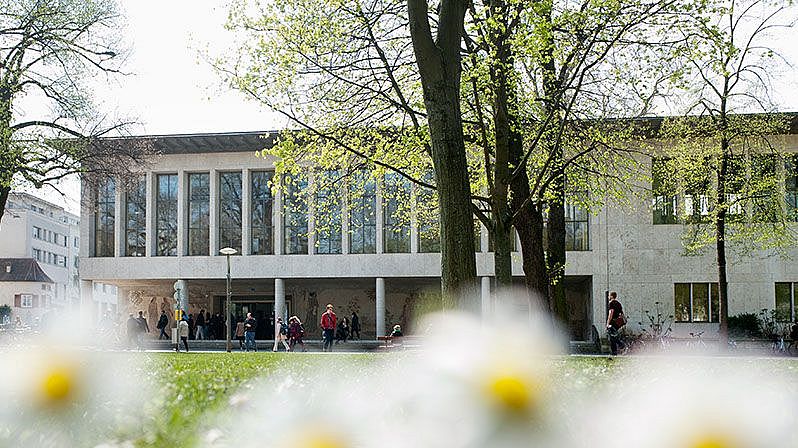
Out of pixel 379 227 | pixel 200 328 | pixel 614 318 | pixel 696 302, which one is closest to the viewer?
pixel 614 318

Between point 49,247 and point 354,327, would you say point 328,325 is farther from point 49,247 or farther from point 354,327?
point 49,247

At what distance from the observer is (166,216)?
53281 millimetres

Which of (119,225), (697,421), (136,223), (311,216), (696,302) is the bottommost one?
(696,302)

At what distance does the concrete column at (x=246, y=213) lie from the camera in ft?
171

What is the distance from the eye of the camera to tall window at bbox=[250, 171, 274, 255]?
52.4m

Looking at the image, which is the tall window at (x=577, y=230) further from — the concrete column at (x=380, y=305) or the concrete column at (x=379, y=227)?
the concrete column at (x=380, y=305)

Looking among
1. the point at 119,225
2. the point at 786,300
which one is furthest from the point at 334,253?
the point at 786,300

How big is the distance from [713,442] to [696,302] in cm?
4794

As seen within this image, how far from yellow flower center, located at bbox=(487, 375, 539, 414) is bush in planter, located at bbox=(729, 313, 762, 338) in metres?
45.5

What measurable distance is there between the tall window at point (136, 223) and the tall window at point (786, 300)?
104 ft

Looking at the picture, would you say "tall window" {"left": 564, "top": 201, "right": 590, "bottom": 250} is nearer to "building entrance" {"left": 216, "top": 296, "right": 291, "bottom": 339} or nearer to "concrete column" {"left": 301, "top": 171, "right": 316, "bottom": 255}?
"concrete column" {"left": 301, "top": 171, "right": 316, "bottom": 255}

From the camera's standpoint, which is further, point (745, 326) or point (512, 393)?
point (745, 326)

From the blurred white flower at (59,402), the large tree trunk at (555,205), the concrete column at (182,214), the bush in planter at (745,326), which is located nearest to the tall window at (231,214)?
the concrete column at (182,214)

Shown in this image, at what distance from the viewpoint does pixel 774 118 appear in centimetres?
3281
